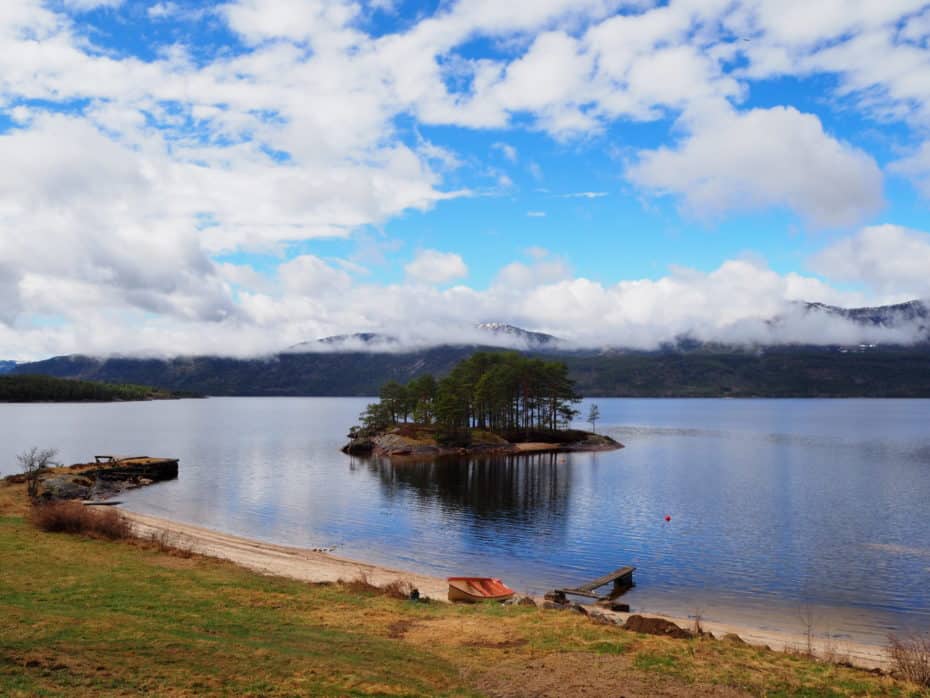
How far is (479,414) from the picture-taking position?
148m

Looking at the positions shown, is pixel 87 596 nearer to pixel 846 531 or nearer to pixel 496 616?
pixel 496 616

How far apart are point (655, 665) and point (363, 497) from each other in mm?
60462

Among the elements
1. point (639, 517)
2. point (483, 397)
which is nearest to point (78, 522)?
point (639, 517)

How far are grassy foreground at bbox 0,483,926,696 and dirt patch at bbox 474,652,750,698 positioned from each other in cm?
6

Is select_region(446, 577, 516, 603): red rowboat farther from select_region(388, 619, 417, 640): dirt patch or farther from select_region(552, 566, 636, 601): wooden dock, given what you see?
select_region(388, 619, 417, 640): dirt patch

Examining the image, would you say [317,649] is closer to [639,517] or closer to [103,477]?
[639,517]

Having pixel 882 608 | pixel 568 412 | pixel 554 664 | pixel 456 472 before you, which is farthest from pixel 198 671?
pixel 568 412

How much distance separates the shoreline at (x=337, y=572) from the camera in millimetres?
30233

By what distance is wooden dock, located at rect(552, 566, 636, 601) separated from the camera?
37812mm

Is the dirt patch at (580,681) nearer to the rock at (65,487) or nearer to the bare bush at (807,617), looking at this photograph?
the bare bush at (807,617)

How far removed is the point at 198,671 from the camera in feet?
57.8

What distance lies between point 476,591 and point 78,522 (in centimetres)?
2721

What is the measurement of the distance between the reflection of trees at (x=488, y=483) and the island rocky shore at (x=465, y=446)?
6703mm

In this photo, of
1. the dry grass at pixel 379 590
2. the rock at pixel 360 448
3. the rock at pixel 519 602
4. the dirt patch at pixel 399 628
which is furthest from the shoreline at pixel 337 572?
the rock at pixel 360 448
